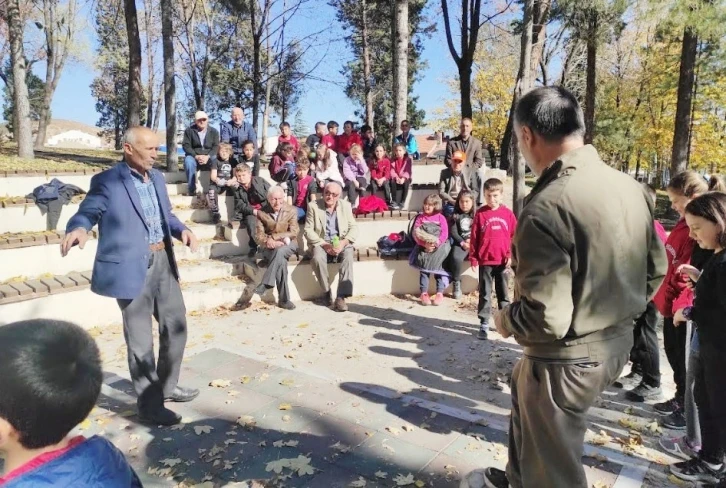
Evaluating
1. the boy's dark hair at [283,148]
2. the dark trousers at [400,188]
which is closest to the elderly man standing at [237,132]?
the boy's dark hair at [283,148]

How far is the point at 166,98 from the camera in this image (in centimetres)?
1120

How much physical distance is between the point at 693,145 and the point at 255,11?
20.2 meters

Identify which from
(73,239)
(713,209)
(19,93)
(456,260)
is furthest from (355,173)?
(19,93)

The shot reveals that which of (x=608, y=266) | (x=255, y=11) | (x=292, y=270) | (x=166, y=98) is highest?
(x=255, y=11)

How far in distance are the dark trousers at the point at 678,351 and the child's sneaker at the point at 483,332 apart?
1971mm

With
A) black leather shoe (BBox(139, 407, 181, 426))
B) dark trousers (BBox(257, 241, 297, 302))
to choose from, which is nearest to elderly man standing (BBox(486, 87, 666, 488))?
black leather shoe (BBox(139, 407, 181, 426))

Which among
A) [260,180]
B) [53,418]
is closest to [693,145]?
[260,180]

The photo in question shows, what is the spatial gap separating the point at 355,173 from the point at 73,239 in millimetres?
6670

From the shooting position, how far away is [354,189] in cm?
927

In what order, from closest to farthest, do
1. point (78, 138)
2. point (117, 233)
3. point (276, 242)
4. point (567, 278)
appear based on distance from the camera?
point (567, 278) → point (117, 233) → point (276, 242) → point (78, 138)

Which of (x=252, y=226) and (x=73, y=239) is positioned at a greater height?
(x=73, y=239)

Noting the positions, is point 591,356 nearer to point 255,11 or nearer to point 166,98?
point 166,98

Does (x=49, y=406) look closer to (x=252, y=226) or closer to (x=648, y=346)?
(x=648, y=346)

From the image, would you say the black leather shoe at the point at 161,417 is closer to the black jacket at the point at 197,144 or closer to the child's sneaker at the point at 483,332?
the child's sneaker at the point at 483,332
